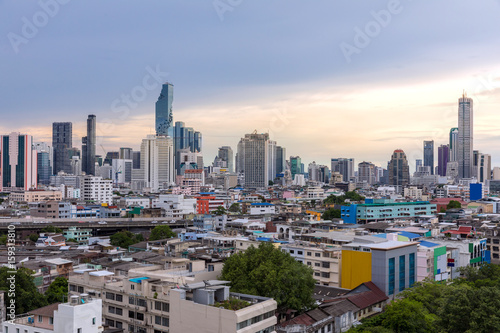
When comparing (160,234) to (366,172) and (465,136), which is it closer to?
(465,136)

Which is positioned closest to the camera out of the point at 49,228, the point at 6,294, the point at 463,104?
the point at 6,294

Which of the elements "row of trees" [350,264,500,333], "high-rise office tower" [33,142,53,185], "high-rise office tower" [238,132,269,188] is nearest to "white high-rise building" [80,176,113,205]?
"high-rise office tower" [238,132,269,188]

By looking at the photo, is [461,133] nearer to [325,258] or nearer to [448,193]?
[448,193]

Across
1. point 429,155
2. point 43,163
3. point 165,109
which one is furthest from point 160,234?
point 165,109

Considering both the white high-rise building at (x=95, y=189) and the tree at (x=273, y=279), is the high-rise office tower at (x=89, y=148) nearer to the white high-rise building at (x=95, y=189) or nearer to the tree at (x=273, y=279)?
the white high-rise building at (x=95, y=189)

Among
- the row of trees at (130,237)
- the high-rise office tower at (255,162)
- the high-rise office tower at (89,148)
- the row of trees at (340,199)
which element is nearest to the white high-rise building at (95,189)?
the row of trees at (340,199)

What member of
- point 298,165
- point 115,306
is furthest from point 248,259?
point 298,165
